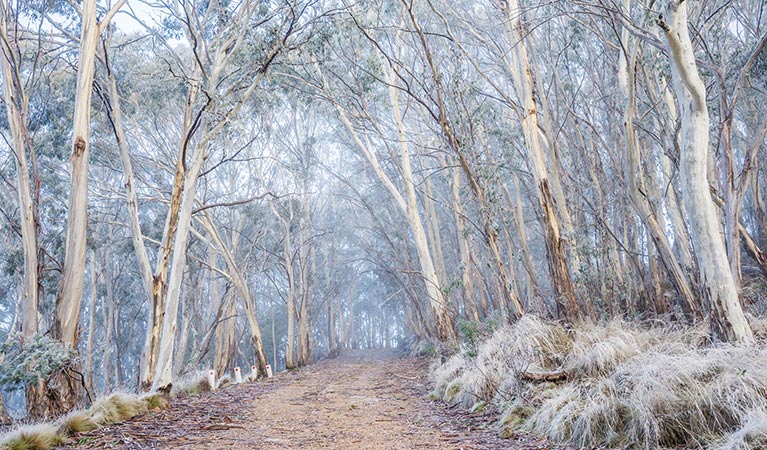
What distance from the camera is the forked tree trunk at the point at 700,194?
4574 millimetres

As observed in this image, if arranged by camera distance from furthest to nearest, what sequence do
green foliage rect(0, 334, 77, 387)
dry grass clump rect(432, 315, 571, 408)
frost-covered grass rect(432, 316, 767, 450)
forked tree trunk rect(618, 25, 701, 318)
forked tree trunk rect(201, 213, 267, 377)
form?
forked tree trunk rect(201, 213, 267, 377) → forked tree trunk rect(618, 25, 701, 318) → dry grass clump rect(432, 315, 571, 408) → green foliage rect(0, 334, 77, 387) → frost-covered grass rect(432, 316, 767, 450)

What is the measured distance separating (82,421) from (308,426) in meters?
1.97

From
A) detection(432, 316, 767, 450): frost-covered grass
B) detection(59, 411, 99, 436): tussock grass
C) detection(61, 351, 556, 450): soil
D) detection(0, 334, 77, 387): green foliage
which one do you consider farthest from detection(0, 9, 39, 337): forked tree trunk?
detection(432, 316, 767, 450): frost-covered grass

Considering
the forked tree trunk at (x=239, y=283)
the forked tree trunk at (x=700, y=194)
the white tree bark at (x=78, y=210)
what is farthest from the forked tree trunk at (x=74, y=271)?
the forked tree trunk at (x=239, y=283)

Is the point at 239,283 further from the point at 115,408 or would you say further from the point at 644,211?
the point at 644,211

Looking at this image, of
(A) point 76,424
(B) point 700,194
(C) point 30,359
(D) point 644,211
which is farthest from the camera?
(D) point 644,211

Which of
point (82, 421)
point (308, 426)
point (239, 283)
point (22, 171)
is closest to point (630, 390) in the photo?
point (308, 426)

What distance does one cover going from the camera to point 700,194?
15.7 ft

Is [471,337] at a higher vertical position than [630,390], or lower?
higher

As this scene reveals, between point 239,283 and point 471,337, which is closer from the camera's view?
point 471,337

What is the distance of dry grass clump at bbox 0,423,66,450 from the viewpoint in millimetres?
3744

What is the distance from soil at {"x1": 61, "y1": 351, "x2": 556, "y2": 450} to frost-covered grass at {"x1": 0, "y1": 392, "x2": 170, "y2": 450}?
127mm

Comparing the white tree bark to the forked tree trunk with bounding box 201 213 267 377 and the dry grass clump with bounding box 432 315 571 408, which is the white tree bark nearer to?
the dry grass clump with bounding box 432 315 571 408

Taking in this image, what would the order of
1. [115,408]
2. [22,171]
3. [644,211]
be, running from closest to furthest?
[115,408]
[644,211]
[22,171]
